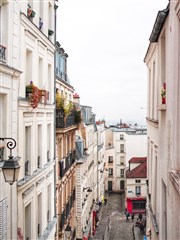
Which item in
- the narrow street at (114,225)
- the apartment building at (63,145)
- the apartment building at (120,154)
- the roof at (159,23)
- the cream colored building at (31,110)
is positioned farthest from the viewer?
the apartment building at (120,154)

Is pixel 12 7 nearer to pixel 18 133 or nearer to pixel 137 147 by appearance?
pixel 18 133

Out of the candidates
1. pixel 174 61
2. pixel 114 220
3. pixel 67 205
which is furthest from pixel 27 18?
pixel 114 220

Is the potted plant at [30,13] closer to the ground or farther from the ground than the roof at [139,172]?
farther from the ground

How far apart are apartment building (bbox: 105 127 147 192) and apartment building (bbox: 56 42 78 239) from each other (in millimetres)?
39153

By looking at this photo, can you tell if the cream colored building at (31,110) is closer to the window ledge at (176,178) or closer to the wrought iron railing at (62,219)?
the wrought iron railing at (62,219)

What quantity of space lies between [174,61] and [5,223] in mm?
6246

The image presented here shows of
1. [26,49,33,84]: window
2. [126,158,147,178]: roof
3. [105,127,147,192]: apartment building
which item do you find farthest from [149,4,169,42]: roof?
[105,127,147,192]: apartment building

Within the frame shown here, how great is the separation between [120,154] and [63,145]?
4519 cm

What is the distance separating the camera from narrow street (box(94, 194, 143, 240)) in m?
40.7

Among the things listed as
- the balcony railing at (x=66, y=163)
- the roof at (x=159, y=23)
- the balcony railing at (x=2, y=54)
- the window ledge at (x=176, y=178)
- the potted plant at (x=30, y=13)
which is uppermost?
the potted plant at (x=30, y=13)

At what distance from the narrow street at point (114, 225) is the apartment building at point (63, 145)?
487 inches

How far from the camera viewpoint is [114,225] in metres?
45.7

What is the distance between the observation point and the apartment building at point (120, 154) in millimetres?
68188

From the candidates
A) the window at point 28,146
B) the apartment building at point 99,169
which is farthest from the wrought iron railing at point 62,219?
the apartment building at point 99,169
